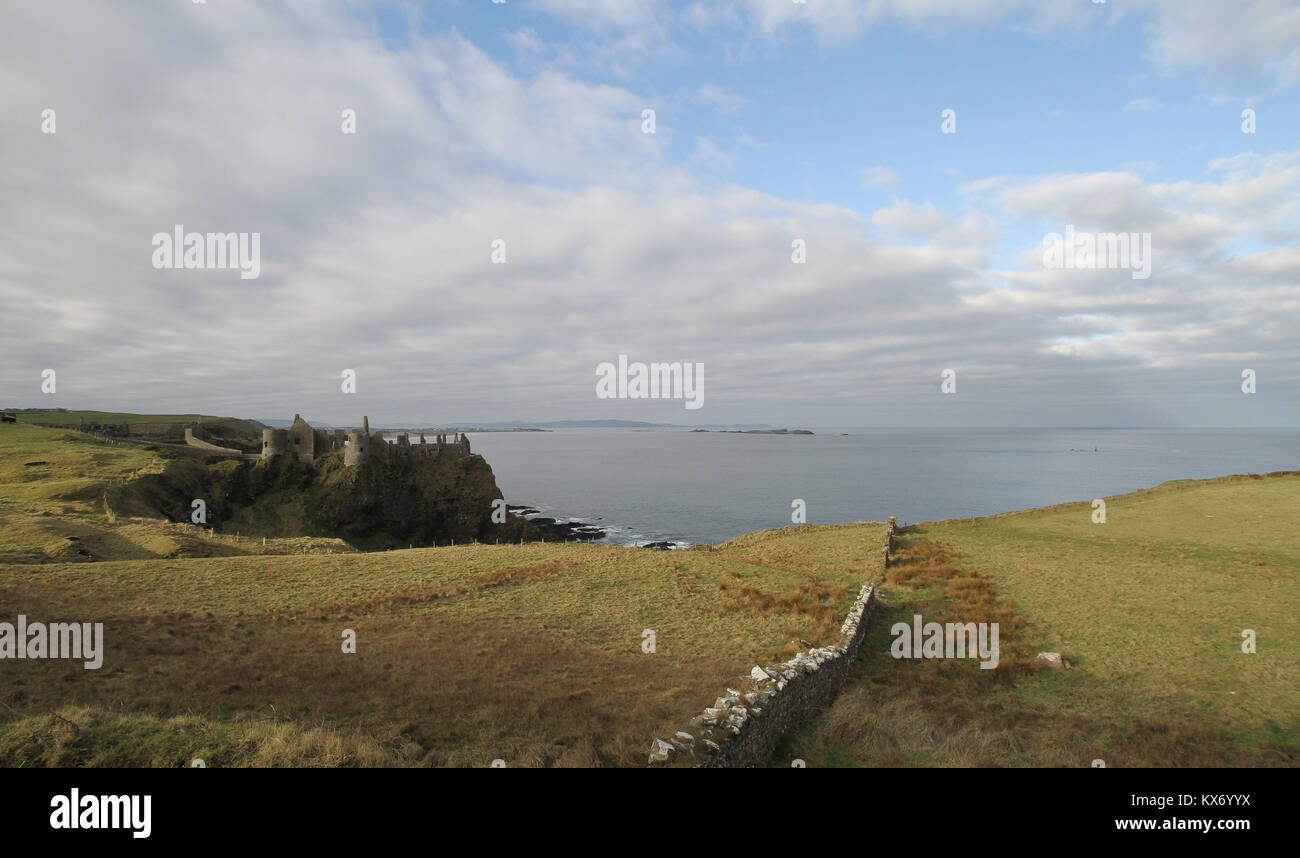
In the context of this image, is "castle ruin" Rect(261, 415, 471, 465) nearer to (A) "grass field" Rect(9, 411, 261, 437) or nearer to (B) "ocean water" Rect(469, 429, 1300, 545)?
A: (B) "ocean water" Rect(469, 429, 1300, 545)

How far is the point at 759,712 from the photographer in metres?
9.49

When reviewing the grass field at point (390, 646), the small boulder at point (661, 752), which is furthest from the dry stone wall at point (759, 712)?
the grass field at point (390, 646)

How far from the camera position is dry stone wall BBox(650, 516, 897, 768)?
8038 millimetres

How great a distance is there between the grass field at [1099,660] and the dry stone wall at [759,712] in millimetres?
460

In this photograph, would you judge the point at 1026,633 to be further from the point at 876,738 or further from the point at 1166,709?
the point at 876,738

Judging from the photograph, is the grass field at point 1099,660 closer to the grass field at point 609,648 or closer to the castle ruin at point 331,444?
the grass field at point 609,648

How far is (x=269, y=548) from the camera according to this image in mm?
28688

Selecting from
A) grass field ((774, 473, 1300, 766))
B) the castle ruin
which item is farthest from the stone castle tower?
grass field ((774, 473, 1300, 766))

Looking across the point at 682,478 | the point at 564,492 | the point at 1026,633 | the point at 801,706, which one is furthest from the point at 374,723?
the point at 682,478

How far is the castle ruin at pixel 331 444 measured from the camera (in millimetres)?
60281

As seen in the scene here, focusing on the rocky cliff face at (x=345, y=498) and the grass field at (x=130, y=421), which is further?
the grass field at (x=130, y=421)
